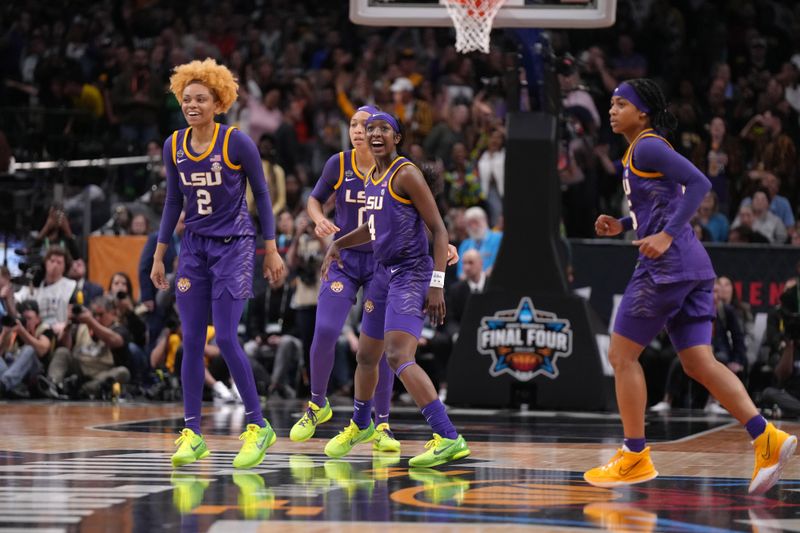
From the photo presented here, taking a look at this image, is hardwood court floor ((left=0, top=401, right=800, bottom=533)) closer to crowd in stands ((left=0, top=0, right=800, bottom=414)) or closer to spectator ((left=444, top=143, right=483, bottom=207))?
crowd in stands ((left=0, top=0, right=800, bottom=414))

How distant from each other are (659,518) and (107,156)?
1433 cm

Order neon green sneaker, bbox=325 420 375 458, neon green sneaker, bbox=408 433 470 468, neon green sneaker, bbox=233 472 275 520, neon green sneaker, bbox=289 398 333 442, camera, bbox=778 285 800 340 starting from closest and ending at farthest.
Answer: neon green sneaker, bbox=233 472 275 520 < neon green sneaker, bbox=408 433 470 468 < neon green sneaker, bbox=325 420 375 458 < neon green sneaker, bbox=289 398 333 442 < camera, bbox=778 285 800 340

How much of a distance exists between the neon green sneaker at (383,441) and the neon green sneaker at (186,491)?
173 centimetres

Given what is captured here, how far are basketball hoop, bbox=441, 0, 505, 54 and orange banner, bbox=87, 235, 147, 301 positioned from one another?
218 inches

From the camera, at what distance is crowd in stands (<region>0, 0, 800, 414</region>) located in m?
14.3

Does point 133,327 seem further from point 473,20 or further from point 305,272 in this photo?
point 473,20

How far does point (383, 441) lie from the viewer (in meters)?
8.59

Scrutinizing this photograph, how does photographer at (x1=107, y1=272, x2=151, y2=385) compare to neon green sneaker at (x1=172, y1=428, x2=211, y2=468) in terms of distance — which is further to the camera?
photographer at (x1=107, y1=272, x2=151, y2=385)

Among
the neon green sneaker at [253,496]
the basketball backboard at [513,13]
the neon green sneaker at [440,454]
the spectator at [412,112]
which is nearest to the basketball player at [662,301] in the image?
the neon green sneaker at [440,454]

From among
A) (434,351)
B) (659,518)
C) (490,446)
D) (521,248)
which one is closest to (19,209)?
(434,351)

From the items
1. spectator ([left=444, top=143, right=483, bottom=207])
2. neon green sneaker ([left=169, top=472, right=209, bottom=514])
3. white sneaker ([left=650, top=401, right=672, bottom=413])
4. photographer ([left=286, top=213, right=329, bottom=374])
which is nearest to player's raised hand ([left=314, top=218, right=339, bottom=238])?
neon green sneaker ([left=169, top=472, right=209, bottom=514])

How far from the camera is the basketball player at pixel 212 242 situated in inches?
303

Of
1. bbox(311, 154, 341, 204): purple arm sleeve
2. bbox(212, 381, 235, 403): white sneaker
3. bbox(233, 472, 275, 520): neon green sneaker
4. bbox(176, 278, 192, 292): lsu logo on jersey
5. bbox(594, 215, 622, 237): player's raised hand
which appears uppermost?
bbox(311, 154, 341, 204): purple arm sleeve

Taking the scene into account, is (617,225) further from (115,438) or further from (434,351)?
(434,351)
